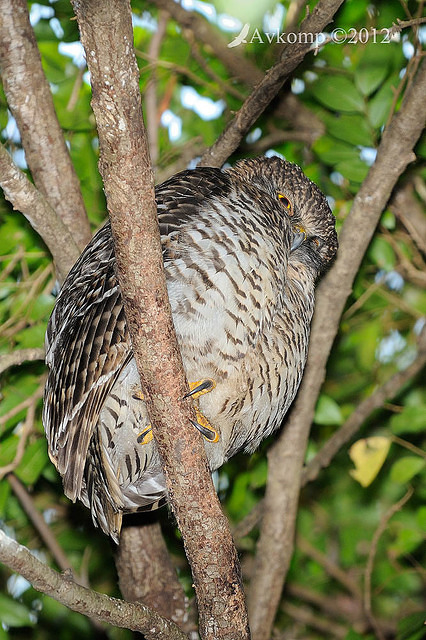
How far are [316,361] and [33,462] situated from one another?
1.14 metres

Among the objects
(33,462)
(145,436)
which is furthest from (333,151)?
(33,462)

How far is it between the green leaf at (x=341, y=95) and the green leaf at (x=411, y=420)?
1.15 m

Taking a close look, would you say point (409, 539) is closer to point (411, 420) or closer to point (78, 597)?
point (411, 420)

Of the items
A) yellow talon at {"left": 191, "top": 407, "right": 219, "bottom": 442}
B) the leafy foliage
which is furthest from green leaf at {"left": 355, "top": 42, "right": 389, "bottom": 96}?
yellow talon at {"left": 191, "top": 407, "right": 219, "bottom": 442}

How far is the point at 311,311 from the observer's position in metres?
2.63

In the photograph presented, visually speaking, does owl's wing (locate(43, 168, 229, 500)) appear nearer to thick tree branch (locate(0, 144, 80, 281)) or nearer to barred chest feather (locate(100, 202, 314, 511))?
barred chest feather (locate(100, 202, 314, 511))

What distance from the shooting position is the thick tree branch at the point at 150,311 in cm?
151

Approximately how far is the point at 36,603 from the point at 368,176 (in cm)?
248

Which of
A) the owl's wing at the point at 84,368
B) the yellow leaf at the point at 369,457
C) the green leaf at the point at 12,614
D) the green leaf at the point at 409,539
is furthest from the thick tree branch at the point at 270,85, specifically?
the green leaf at the point at 12,614

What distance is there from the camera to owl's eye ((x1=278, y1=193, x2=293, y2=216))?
274 centimetres

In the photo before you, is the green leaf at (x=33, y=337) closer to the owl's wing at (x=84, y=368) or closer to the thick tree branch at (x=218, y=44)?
the owl's wing at (x=84, y=368)

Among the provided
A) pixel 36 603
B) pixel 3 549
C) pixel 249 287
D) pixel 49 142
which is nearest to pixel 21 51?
pixel 49 142

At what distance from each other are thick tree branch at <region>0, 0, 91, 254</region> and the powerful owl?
0.50m

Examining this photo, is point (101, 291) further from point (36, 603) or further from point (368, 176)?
point (36, 603)
